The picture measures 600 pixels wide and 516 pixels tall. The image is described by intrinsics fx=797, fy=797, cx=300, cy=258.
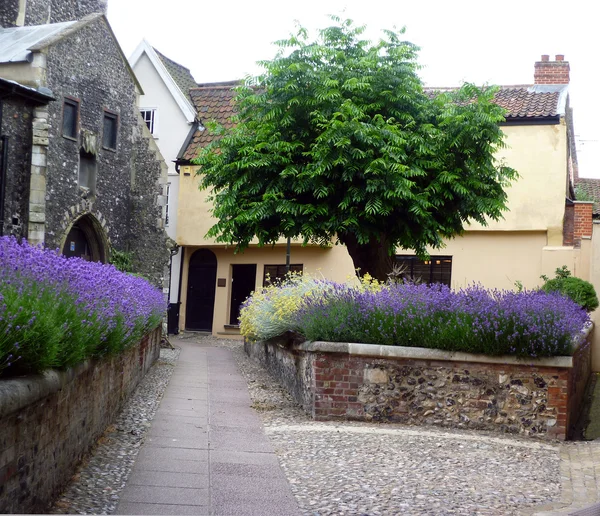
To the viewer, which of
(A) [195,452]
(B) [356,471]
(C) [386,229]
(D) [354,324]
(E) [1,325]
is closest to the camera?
(E) [1,325]

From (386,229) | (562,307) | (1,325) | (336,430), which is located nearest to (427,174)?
(386,229)

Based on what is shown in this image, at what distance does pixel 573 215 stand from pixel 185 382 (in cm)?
1538

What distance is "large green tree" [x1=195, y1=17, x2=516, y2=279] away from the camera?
1509cm

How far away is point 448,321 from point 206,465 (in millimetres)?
4123

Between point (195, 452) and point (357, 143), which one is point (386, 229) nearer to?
point (357, 143)

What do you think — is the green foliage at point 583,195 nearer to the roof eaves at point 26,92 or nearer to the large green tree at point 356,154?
the large green tree at point 356,154

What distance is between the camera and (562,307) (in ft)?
35.5

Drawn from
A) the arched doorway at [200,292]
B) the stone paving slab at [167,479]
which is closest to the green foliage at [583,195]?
the arched doorway at [200,292]

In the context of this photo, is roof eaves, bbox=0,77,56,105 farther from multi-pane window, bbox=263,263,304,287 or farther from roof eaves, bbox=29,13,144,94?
multi-pane window, bbox=263,263,304,287

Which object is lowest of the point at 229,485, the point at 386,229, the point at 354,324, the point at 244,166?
the point at 229,485

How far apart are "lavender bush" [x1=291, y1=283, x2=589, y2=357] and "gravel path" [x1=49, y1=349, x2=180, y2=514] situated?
8.07 ft

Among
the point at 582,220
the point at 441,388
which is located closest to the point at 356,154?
the point at 441,388

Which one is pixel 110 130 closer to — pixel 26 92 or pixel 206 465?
pixel 26 92

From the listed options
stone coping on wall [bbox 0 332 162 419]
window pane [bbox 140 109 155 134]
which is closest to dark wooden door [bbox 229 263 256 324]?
window pane [bbox 140 109 155 134]
